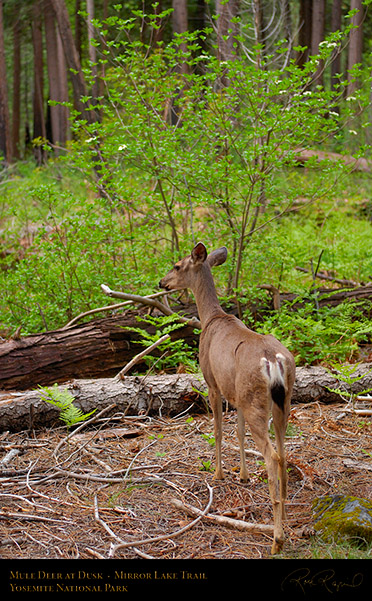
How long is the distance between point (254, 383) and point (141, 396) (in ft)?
8.17

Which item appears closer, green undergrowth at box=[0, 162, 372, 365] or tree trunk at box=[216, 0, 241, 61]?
green undergrowth at box=[0, 162, 372, 365]

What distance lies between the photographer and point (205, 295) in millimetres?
5188

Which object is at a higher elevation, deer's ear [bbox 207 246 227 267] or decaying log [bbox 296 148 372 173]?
decaying log [bbox 296 148 372 173]

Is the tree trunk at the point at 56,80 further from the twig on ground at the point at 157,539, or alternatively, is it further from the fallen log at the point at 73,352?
the twig on ground at the point at 157,539

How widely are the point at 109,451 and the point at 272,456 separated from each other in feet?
6.55

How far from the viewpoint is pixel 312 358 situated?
6.86 meters

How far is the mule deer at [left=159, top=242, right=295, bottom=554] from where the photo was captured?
3.71m

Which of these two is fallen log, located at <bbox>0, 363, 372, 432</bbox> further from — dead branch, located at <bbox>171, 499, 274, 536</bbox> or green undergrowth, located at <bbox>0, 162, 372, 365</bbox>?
dead branch, located at <bbox>171, 499, 274, 536</bbox>

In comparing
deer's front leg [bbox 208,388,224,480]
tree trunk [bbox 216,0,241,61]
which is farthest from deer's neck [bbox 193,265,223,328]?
tree trunk [bbox 216,0,241,61]

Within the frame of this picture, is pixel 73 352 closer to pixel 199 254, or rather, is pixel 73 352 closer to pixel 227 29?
pixel 199 254

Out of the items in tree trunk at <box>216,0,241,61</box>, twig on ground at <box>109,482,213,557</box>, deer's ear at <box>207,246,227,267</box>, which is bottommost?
twig on ground at <box>109,482,213,557</box>

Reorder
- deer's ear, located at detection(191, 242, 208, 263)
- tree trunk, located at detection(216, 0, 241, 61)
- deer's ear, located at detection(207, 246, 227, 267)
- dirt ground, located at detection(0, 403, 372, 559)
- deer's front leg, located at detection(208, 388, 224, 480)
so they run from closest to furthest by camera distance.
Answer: dirt ground, located at detection(0, 403, 372, 559) → deer's front leg, located at detection(208, 388, 224, 480) → deer's ear, located at detection(191, 242, 208, 263) → deer's ear, located at detection(207, 246, 227, 267) → tree trunk, located at detection(216, 0, 241, 61)

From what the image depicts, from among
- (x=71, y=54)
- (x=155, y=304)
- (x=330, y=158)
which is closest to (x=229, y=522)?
(x=155, y=304)

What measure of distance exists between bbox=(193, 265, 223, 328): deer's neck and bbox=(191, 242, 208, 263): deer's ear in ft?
0.35
